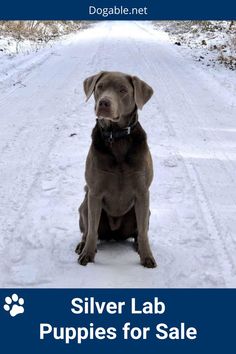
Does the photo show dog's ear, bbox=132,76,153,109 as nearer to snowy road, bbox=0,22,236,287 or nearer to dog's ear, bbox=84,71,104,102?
dog's ear, bbox=84,71,104,102

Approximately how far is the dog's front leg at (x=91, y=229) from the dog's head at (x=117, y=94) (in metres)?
0.60

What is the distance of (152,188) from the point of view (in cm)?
536

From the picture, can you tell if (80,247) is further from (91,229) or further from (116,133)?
(116,133)

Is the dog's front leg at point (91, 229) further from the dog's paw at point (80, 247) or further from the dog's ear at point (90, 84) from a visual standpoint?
the dog's ear at point (90, 84)

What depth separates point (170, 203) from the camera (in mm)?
4984

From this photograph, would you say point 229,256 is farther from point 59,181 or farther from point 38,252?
point 59,181

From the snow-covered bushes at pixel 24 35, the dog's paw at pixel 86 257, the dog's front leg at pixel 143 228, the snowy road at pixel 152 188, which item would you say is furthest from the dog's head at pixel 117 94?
the snow-covered bushes at pixel 24 35

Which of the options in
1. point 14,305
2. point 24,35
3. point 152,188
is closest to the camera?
point 14,305

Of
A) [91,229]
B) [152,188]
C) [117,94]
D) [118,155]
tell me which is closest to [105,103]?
[117,94]

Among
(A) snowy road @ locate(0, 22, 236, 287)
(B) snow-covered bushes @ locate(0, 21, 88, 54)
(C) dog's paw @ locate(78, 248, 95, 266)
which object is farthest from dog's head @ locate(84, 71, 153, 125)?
(B) snow-covered bushes @ locate(0, 21, 88, 54)

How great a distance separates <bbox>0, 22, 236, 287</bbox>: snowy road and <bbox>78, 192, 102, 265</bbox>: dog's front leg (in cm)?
9

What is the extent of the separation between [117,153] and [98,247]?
93cm

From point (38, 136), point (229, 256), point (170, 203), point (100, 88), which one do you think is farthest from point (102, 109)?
point (38, 136)

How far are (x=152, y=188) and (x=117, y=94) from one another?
2.07 meters
